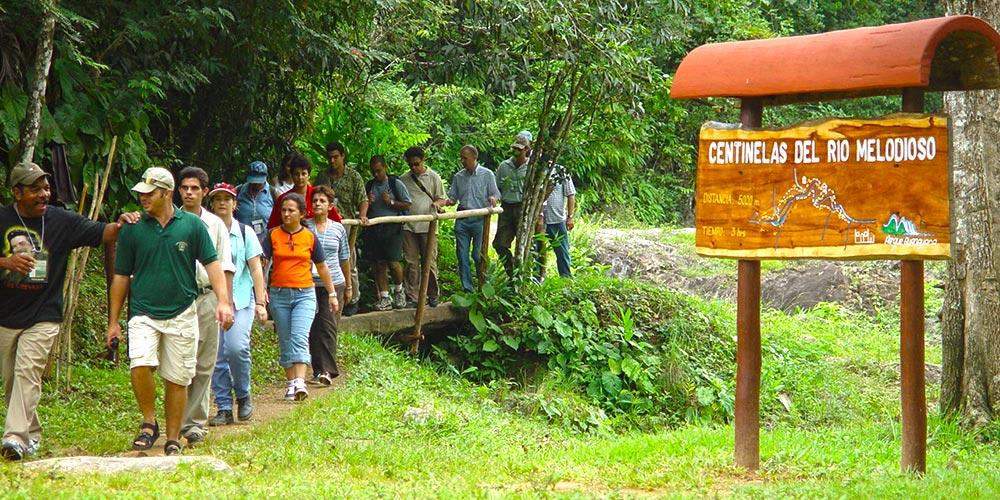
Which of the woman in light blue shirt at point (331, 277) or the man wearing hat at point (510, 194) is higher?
the man wearing hat at point (510, 194)

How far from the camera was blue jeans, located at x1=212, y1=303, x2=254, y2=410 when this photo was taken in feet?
31.6

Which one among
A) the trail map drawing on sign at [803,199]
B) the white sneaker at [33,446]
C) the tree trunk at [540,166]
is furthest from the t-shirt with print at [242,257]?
Answer: the tree trunk at [540,166]

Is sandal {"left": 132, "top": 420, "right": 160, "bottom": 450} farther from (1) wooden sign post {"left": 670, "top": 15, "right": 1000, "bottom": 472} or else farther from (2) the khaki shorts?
(1) wooden sign post {"left": 670, "top": 15, "right": 1000, "bottom": 472}

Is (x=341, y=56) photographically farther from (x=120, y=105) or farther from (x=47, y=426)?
(x=47, y=426)

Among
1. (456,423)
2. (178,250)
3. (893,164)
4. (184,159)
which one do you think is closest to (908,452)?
(893,164)

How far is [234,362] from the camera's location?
32.0 ft

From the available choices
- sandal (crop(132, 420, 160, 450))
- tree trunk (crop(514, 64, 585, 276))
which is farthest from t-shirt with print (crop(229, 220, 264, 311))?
tree trunk (crop(514, 64, 585, 276))

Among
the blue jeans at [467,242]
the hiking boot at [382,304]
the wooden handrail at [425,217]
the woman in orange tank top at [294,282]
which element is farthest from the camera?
the blue jeans at [467,242]

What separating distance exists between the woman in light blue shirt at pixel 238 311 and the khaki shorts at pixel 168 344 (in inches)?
43.0

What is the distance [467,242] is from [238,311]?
19.7ft

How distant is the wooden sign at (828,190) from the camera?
7359 mm

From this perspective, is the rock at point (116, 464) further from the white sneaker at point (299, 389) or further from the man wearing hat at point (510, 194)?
the man wearing hat at point (510, 194)

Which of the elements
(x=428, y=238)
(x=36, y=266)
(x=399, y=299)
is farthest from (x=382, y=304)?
(x=36, y=266)

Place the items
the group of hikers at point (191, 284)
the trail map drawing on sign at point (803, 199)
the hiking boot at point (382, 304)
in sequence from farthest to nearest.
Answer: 1. the hiking boot at point (382, 304)
2. the group of hikers at point (191, 284)
3. the trail map drawing on sign at point (803, 199)
